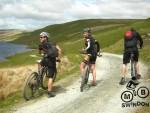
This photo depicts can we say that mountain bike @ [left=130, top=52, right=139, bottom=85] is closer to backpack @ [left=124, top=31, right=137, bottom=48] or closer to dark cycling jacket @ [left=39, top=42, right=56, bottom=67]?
backpack @ [left=124, top=31, right=137, bottom=48]

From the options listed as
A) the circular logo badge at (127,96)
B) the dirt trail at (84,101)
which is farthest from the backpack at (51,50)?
the circular logo badge at (127,96)

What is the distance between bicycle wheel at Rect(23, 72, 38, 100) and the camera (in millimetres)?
16781

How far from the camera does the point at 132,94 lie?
16516 millimetres

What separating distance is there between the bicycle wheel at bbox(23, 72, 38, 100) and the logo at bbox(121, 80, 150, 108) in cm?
410

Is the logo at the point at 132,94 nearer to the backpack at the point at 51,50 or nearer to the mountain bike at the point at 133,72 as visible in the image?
the mountain bike at the point at 133,72

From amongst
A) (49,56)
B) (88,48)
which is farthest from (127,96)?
(49,56)

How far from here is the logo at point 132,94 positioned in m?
15.0

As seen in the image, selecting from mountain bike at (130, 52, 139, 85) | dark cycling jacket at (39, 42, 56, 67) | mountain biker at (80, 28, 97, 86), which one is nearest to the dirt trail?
mountain bike at (130, 52, 139, 85)

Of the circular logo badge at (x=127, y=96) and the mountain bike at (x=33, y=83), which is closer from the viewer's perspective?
the circular logo badge at (x=127, y=96)

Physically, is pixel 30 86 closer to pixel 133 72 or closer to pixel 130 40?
pixel 130 40

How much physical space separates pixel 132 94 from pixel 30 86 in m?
4.71

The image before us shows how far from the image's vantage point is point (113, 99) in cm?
1603

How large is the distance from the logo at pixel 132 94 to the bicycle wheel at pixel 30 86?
410 centimetres

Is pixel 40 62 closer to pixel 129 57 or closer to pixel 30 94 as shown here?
pixel 30 94
